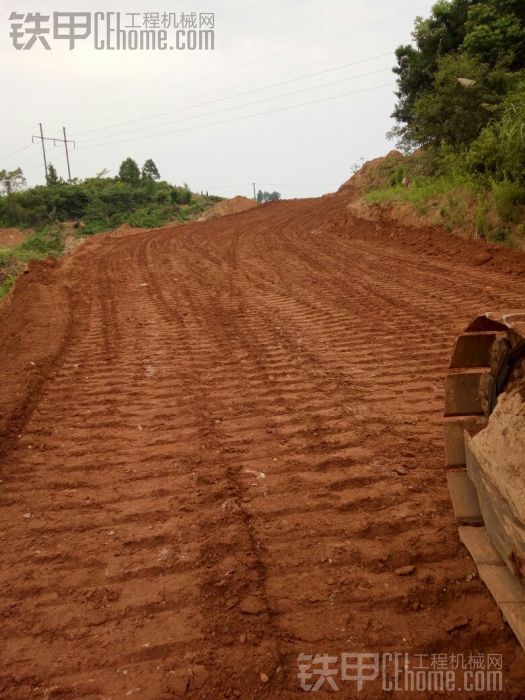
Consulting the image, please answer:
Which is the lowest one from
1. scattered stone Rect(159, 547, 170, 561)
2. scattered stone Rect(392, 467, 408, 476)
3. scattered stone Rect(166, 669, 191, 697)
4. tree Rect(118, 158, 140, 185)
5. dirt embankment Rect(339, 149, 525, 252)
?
scattered stone Rect(166, 669, 191, 697)

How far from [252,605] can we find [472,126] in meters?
12.8

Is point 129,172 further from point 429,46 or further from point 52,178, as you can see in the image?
point 429,46

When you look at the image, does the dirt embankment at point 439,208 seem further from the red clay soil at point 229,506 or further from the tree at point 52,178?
the tree at point 52,178

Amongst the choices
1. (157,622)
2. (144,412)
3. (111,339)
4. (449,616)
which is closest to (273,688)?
(157,622)

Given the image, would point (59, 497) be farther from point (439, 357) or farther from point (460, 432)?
point (439, 357)

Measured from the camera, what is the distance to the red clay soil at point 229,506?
1.96 metres

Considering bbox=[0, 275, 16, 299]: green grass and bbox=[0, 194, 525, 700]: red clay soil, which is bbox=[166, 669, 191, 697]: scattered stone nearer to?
bbox=[0, 194, 525, 700]: red clay soil

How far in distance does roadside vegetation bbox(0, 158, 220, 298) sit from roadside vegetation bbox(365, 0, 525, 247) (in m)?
17.6

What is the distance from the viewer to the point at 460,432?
7.57ft

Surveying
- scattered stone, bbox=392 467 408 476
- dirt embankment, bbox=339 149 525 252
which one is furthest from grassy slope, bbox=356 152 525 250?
scattered stone, bbox=392 467 408 476

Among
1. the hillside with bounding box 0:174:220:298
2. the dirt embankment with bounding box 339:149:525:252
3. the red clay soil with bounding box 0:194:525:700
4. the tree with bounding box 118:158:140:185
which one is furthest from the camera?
the tree with bounding box 118:158:140:185

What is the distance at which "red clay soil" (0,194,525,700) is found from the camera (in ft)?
6.43

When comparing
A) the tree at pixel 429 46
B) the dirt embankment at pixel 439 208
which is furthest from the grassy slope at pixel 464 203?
the tree at pixel 429 46

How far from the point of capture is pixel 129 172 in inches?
1396
